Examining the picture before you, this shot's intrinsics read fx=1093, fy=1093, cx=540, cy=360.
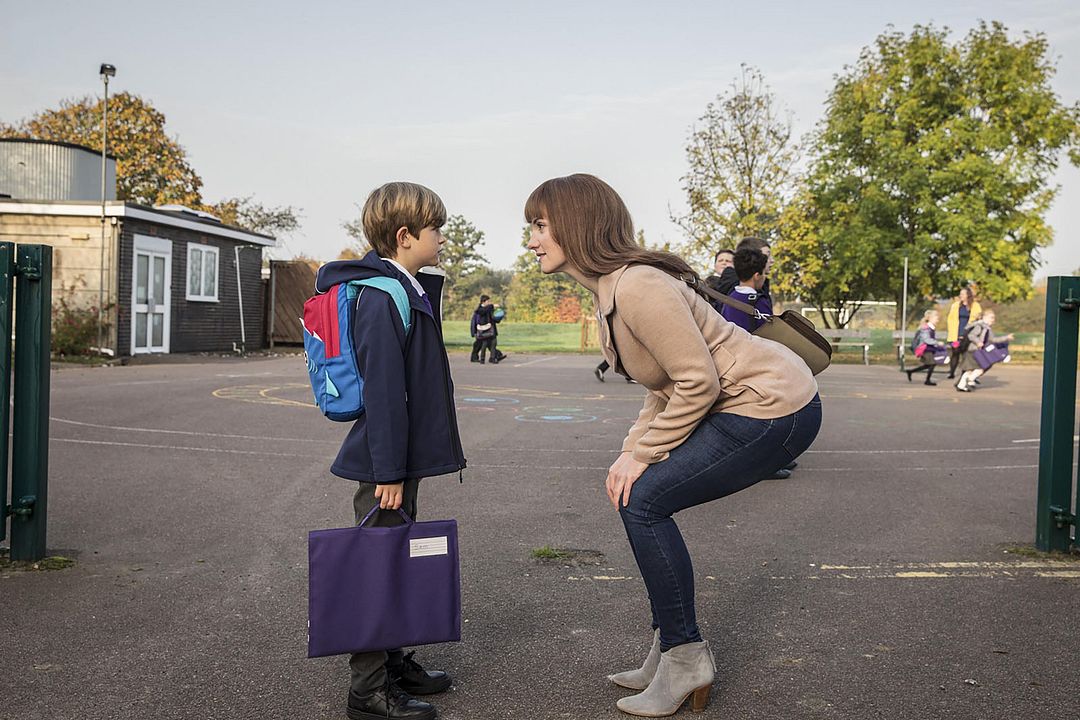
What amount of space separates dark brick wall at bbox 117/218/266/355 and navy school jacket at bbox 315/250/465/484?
23.8 meters

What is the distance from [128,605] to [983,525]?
16.8 ft

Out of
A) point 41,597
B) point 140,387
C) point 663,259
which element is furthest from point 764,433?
point 140,387

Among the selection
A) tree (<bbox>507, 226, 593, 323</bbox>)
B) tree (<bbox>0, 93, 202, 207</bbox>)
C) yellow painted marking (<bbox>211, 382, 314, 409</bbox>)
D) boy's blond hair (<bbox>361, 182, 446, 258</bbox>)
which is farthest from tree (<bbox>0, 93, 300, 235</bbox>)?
boy's blond hair (<bbox>361, 182, 446, 258</bbox>)

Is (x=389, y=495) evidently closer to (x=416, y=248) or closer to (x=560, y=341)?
(x=416, y=248)

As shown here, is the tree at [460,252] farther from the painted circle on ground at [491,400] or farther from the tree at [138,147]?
the painted circle on ground at [491,400]

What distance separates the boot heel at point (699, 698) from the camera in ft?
11.9

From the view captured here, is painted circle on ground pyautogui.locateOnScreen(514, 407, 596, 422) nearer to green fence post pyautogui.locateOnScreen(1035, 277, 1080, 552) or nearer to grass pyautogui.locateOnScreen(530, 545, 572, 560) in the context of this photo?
grass pyautogui.locateOnScreen(530, 545, 572, 560)

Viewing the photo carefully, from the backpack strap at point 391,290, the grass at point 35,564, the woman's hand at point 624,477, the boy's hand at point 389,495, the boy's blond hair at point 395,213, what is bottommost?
the grass at point 35,564

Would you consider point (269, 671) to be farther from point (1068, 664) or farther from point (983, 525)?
point (983, 525)

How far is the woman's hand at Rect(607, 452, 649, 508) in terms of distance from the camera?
3.52m

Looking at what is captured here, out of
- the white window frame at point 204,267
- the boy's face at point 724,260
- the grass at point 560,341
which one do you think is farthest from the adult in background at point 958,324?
the white window frame at point 204,267

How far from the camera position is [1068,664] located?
13.7 ft

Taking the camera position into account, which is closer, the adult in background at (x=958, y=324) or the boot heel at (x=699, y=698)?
the boot heel at (x=699, y=698)

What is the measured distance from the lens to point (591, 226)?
3.45m
